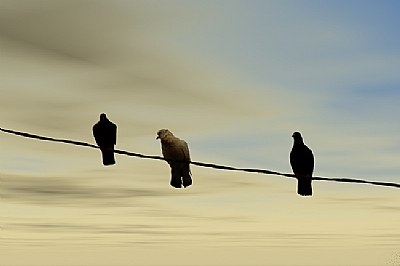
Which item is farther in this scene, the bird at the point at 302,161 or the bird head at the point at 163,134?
the bird at the point at 302,161

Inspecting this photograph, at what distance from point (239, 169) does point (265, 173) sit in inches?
23.7

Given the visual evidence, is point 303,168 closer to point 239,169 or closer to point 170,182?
point 170,182

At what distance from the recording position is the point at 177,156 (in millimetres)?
18156

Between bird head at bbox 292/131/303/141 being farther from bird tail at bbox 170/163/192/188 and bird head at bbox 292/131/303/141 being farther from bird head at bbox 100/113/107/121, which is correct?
bird head at bbox 100/113/107/121

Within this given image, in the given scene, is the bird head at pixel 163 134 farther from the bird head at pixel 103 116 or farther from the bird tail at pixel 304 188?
the bird tail at pixel 304 188

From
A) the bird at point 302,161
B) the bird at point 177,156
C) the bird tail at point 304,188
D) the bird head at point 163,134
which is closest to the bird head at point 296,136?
the bird at point 302,161

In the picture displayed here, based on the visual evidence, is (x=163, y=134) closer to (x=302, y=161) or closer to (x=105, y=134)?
(x=105, y=134)

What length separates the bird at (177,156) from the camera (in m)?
18.2

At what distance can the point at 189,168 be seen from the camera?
18.4 metres

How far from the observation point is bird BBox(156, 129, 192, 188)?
18172mm

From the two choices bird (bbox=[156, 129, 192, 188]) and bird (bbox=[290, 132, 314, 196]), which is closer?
bird (bbox=[156, 129, 192, 188])

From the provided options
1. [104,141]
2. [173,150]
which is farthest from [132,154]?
[104,141]

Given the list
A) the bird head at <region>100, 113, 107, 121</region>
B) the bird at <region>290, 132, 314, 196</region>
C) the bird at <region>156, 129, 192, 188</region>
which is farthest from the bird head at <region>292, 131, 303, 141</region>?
the bird head at <region>100, 113, 107, 121</region>

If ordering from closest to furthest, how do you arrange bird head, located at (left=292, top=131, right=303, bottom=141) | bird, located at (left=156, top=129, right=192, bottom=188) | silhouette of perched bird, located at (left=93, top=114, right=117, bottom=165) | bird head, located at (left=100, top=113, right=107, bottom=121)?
1. bird, located at (left=156, top=129, right=192, bottom=188)
2. silhouette of perched bird, located at (left=93, top=114, right=117, bottom=165)
3. bird head, located at (left=292, top=131, right=303, bottom=141)
4. bird head, located at (left=100, top=113, right=107, bottom=121)
